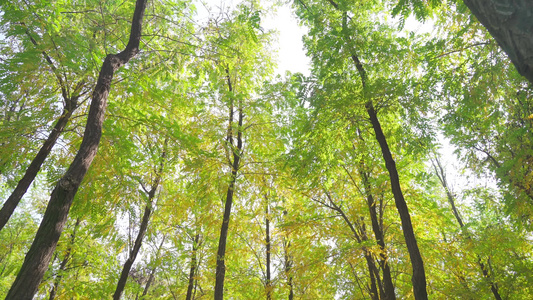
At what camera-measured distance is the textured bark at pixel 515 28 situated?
140cm

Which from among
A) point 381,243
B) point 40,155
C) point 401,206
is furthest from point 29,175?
point 381,243

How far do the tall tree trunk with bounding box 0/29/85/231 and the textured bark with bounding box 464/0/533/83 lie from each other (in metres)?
6.09

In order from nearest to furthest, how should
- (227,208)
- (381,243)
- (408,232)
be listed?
(408,232)
(381,243)
(227,208)

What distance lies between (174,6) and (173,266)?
350 inches

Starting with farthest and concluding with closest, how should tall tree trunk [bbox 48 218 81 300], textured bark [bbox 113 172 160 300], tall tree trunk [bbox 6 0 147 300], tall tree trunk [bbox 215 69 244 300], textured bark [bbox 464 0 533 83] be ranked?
tall tree trunk [bbox 48 218 81 300] → textured bark [bbox 113 172 160 300] → tall tree trunk [bbox 215 69 244 300] → tall tree trunk [bbox 6 0 147 300] → textured bark [bbox 464 0 533 83]

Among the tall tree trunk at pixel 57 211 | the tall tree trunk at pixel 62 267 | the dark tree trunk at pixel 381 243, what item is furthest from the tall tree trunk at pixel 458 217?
the tall tree trunk at pixel 62 267

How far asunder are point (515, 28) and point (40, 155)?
7.50 m

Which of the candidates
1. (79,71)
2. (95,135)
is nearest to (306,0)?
(79,71)

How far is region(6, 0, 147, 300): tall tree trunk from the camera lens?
8.61ft

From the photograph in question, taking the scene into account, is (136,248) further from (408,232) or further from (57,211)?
(408,232)

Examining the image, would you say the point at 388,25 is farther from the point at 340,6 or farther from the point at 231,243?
the point at 231,243

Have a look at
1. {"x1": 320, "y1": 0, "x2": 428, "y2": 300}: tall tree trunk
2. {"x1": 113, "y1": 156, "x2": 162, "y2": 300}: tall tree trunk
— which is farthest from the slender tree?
{"x1": 320, "y1": 0, "x2": 428, "y2": 300}: tall tree trunk

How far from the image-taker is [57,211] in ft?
9.54

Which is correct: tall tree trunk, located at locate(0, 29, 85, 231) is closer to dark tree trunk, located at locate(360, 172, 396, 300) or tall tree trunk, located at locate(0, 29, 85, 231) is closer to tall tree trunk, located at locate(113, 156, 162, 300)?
tall tree trunk, located at locate(113, 156, 162, 300)
